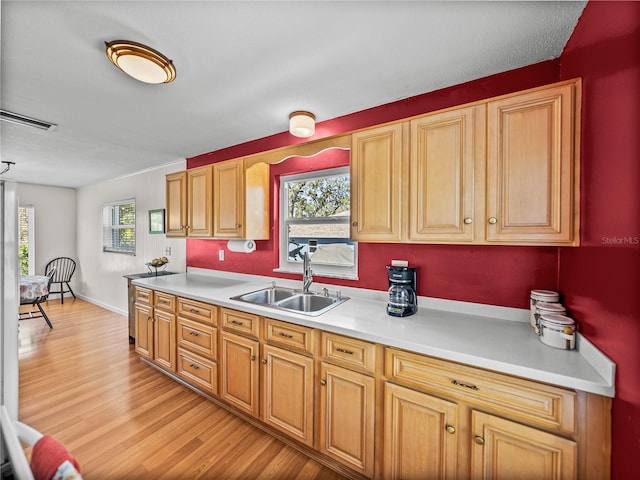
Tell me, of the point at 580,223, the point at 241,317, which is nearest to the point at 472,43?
the point at 580,223

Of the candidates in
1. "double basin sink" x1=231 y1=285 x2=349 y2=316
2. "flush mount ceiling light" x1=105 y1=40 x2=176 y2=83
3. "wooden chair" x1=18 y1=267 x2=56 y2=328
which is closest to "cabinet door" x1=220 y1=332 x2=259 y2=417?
"double basin sink" x1=231 y1=285 x2=349 y2=316

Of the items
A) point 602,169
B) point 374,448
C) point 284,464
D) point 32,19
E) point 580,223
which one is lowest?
point 284,464

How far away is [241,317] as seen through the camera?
73.9 inches

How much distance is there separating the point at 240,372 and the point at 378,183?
5.35ft

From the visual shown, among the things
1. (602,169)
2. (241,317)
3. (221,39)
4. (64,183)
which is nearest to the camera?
(602,169)

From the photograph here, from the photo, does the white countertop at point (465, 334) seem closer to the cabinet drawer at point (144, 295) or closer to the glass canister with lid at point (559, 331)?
the glass canister with lid at point (559, 331)

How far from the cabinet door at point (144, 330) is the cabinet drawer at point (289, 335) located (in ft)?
5.08

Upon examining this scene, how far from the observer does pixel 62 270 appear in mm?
5410

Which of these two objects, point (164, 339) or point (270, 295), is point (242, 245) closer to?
point (270, 295)

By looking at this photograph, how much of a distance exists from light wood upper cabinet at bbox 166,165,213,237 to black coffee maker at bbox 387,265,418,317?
6.04 feet

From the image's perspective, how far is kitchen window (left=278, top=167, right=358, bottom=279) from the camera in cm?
225

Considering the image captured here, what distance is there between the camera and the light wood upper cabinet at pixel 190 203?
263cm

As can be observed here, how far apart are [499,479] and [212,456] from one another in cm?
155

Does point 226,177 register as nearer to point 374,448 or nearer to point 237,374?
point 237,374
